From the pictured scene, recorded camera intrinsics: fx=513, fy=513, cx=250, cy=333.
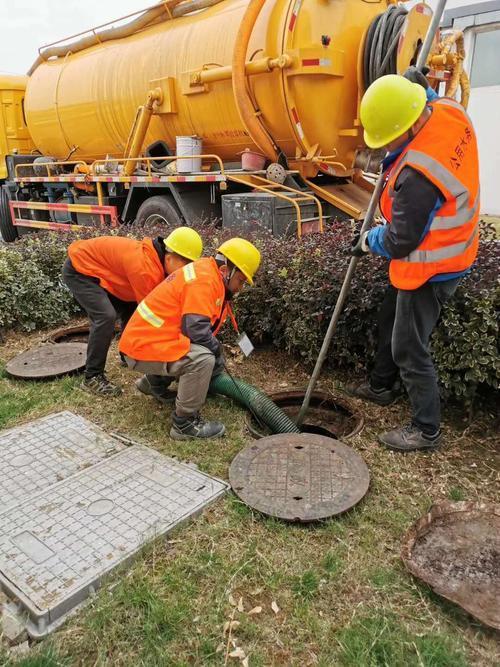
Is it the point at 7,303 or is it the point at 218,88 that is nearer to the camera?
the point at 7,303

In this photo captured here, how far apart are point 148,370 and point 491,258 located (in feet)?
7.59

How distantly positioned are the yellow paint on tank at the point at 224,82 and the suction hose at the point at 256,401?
3.49 metres

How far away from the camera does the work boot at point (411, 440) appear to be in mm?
3047

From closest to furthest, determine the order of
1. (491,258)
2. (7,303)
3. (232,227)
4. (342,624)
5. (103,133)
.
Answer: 1. (342,624)
2. (491,258)
3. (7,303)
4. (232,227)
5. (103,133)

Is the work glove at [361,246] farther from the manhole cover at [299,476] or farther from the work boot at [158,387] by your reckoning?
the work boot at [158,387]

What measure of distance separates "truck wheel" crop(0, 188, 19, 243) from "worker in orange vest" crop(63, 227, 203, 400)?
28.0ft

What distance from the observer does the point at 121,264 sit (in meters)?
3.80

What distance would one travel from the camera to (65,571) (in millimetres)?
2174

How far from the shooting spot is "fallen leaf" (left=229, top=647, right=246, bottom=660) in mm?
1857

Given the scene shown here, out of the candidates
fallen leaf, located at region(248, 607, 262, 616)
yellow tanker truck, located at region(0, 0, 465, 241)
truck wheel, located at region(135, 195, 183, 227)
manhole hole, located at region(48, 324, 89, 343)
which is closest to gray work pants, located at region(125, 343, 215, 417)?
fallen leaf, located at region(248, 607, 262, 616)

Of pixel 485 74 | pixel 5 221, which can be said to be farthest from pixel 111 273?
pixel 485 74

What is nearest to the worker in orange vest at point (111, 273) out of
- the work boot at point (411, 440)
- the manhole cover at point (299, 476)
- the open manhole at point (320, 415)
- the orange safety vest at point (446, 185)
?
the open manhole at point (320, 415)

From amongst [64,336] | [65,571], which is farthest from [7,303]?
[65,571]

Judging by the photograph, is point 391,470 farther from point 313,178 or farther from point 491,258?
point 313,178
